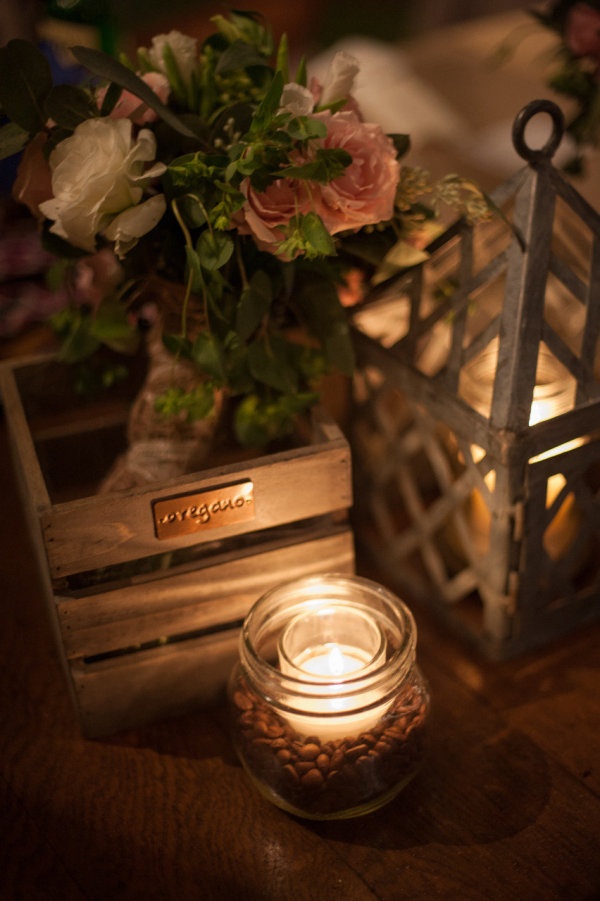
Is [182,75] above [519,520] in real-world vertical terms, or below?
above

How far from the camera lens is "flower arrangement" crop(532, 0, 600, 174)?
836 millimetres

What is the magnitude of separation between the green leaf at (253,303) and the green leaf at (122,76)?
0.11 m

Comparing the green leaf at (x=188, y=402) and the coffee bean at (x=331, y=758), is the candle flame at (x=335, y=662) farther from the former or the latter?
the green leaf at (x=188, y=402)

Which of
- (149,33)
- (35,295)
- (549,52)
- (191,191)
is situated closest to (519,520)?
(191,191)

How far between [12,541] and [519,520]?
536 millimetres

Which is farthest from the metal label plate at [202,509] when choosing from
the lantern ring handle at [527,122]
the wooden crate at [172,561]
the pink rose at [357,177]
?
the lantern ring handle at [527,122]

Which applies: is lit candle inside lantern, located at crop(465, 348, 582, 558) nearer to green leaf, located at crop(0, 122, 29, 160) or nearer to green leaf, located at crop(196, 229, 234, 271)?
green leaf, located at crop(196, 229, 234, 271)

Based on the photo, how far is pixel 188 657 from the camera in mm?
769

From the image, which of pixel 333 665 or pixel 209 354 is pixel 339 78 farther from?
pixel 333 665

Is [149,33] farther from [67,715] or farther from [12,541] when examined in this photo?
[67,715]

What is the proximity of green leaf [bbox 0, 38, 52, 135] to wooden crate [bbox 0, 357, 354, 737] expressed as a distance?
26 cm

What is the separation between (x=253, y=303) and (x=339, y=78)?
172 millimetres

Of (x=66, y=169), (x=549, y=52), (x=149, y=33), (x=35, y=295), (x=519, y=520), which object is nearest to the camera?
(x=66, y=169)

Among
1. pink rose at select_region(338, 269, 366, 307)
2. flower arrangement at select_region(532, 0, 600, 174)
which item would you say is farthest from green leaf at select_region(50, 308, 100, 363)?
flower arrangement at select_region(532, 0, 600, 174)
